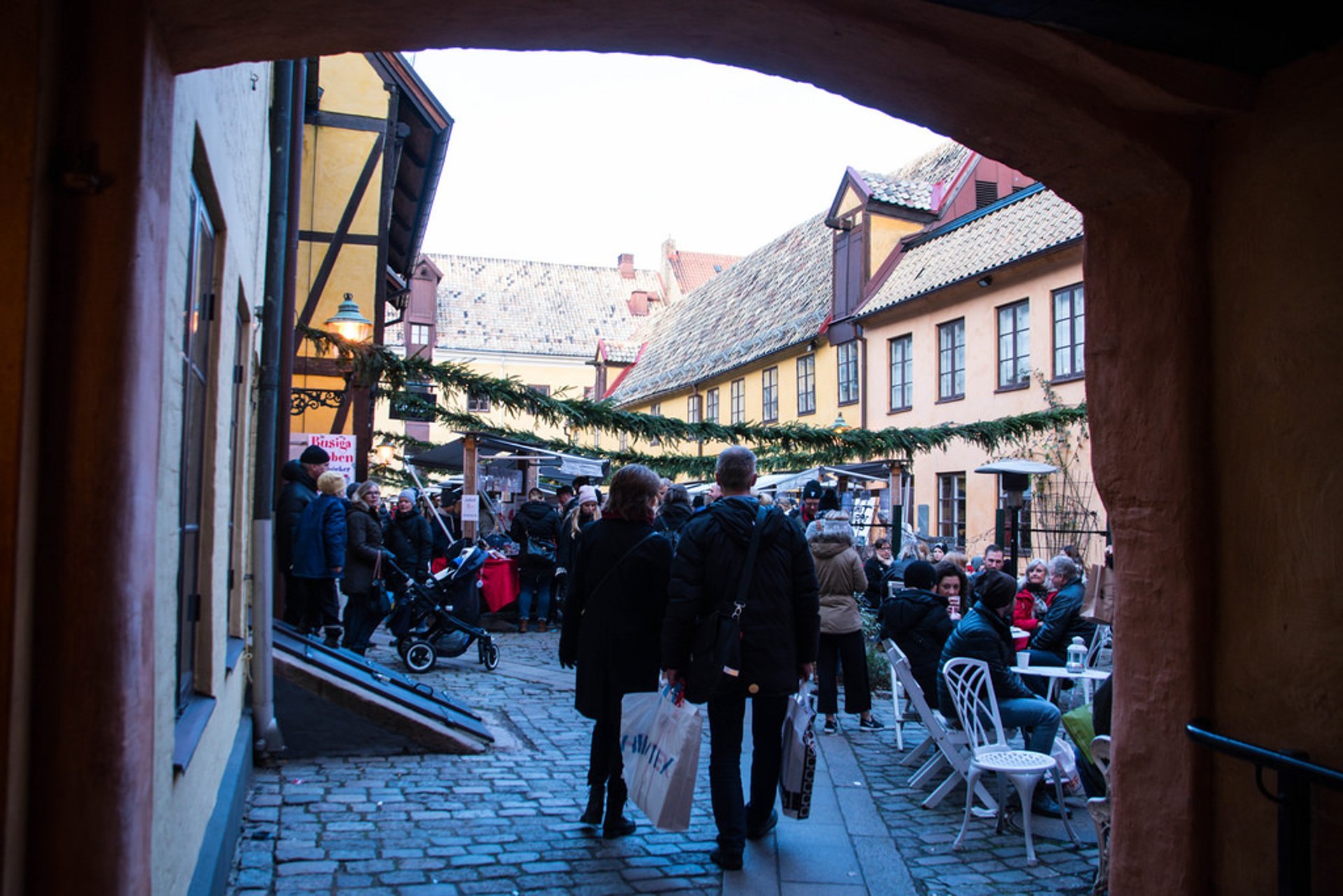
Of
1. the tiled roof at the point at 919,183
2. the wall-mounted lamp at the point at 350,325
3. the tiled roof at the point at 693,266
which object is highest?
the tiled roof at the point at 693,266

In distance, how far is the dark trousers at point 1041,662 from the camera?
751 centimetres

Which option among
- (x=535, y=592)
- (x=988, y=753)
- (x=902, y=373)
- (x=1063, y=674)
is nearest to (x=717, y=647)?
(x=988, y=753)

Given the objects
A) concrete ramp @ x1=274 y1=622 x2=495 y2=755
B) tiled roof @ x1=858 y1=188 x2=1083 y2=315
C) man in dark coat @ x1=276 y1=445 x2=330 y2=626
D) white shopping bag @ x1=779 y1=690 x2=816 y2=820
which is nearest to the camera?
white shopping bag @ x1=779 y1=690 x2=816 y2=820

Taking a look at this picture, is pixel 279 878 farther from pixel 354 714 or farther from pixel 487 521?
pixel 487 521

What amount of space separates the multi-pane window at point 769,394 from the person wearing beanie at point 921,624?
20802 mm

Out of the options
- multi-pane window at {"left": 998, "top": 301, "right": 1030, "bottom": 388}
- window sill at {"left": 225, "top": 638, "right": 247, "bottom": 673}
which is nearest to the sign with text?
window sill at {"left": 225, "top": 638, "right": 247, "bottom": 673}

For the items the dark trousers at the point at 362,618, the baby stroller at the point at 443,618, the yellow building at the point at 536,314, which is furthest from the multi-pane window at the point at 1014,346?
the yellow building at the point at 536,314

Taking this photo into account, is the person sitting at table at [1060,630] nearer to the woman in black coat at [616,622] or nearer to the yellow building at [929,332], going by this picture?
the woman in black coat at [616,622]

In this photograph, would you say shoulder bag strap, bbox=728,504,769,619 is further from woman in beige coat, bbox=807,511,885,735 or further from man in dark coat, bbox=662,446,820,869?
woman in beige coat, bbox=807,511,885,735

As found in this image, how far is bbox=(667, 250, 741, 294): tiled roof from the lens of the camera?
52875mm

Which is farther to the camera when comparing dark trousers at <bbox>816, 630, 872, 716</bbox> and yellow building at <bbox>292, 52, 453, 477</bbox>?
yellow building at <bbox>292, 52, 453, 477</bbox>

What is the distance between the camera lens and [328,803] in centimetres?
561

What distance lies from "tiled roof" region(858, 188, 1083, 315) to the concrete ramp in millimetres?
13322

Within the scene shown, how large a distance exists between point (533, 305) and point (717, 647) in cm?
4842
